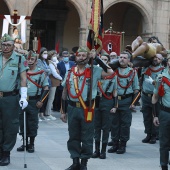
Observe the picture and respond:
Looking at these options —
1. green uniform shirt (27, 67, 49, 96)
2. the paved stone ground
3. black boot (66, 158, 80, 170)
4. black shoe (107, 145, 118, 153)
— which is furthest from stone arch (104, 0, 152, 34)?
black boot (66, 158, 80, 170)

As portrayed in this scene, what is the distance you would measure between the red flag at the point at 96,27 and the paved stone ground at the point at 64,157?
2040 mm

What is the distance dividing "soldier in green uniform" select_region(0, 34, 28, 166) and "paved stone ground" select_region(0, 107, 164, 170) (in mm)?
393

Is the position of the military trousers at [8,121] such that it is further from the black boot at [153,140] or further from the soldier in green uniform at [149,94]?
the black boot at [153,140]

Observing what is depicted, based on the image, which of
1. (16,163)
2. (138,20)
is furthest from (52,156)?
(138,20)

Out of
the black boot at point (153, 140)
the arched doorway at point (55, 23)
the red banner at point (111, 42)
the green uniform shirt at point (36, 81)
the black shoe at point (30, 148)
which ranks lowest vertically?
the black boot at point (153, 140)

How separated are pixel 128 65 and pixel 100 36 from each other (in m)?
1.94

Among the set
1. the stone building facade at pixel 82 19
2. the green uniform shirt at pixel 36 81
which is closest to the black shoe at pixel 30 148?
the green uniform shirt at pixel 36 81

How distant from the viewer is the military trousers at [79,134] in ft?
23.6

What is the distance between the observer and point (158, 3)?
950 inches

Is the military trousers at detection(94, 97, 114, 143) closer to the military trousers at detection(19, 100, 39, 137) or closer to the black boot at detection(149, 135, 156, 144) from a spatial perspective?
the military trousers at detection(19, 100, 39, 137)

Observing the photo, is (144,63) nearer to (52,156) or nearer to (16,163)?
(52,156)

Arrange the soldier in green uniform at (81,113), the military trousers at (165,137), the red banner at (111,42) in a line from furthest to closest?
the red banner at (111,42), the soldier in green uniform at (81,113), the military trousers at (165,137)

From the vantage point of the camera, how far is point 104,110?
853 centimetres

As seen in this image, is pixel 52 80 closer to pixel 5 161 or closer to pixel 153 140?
pixel 153 140
